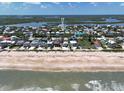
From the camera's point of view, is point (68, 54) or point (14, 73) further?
point (68, 54)

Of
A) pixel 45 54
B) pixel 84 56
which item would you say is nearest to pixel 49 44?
pixel 45 54

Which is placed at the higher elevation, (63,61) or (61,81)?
(63,61)

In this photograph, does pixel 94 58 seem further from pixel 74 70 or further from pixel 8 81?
pixel 8 81

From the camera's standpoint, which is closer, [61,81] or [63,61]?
[61,81]

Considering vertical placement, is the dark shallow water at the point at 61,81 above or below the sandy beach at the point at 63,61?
below
